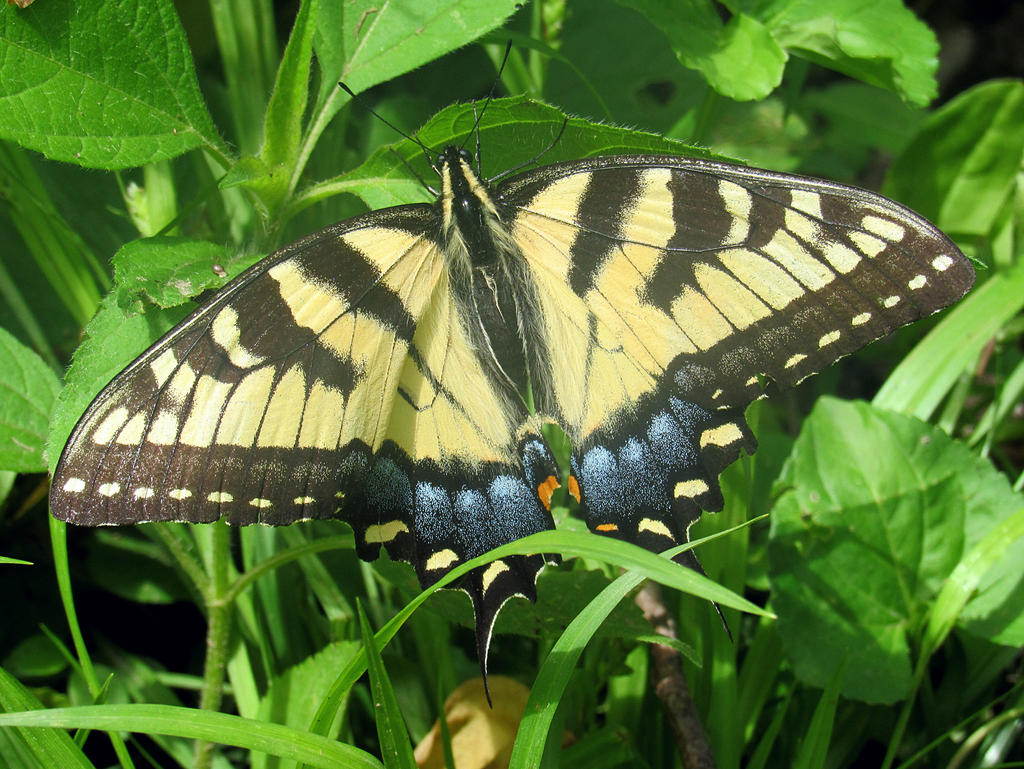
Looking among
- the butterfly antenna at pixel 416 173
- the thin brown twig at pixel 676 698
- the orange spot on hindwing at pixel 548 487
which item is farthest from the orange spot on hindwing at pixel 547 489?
the butterfly antenna at pixel 416 173

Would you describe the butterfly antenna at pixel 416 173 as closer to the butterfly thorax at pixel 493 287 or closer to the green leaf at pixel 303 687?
the butterfly thorax at pixel 493 287

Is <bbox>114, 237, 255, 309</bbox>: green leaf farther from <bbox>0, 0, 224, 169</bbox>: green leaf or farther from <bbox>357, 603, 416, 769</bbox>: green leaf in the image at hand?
<bbox>357, 603, 416, 769</bbox>: green leaf

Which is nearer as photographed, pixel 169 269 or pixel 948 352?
pixel 169 269

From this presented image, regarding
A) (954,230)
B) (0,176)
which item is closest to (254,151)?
(0,176)

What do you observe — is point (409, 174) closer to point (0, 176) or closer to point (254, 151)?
point (254, 151)

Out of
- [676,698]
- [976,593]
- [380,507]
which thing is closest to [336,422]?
[380,507]

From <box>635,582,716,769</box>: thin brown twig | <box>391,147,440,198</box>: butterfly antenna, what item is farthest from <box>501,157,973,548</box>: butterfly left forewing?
<box>635,582,716,769</box>: thin brown twig

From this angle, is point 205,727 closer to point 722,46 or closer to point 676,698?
A: point 676,698
